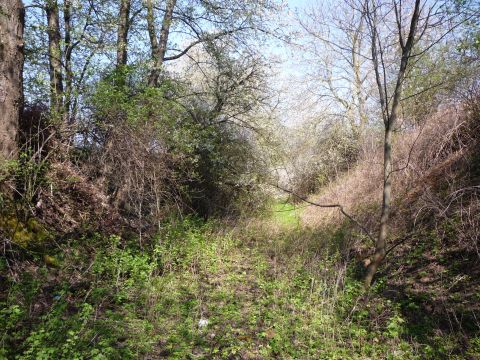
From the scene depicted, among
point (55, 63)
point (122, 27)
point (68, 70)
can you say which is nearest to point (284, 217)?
point (122, 27)

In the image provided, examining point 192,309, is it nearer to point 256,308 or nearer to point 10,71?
point 256,308

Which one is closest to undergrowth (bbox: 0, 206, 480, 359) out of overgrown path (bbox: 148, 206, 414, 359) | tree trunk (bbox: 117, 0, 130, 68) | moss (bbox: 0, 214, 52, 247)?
overgrown path (bbox: 148, 206, 414, 359)

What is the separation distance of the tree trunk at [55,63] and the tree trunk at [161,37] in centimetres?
193

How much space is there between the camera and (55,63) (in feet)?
26.2

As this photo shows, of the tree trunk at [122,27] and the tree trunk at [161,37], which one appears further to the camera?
the tree trunk at [161,37]

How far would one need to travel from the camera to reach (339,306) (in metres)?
4.95

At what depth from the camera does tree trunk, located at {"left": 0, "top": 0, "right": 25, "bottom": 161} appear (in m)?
5.49

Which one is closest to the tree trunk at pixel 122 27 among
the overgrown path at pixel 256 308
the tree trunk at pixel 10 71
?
the tree trunk at pixel 10 71

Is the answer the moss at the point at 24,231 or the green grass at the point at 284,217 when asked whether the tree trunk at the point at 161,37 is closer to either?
the moss at the point at 24,231

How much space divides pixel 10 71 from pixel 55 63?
259 cm

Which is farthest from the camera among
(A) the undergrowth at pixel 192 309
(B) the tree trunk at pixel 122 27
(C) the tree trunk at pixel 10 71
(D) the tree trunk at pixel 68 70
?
(B) the tree trunk at pixel 122 27

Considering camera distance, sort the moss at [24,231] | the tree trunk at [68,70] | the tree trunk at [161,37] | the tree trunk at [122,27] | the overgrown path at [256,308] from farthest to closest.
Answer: the tree trunk at [161,37]
the tree trunk at [122,27]
the tree trunk at [68,70]
the moss at [24,231]
the overgrown path at [256,308]

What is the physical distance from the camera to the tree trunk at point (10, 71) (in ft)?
18.0

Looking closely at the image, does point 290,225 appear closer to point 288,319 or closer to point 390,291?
point 390,291
